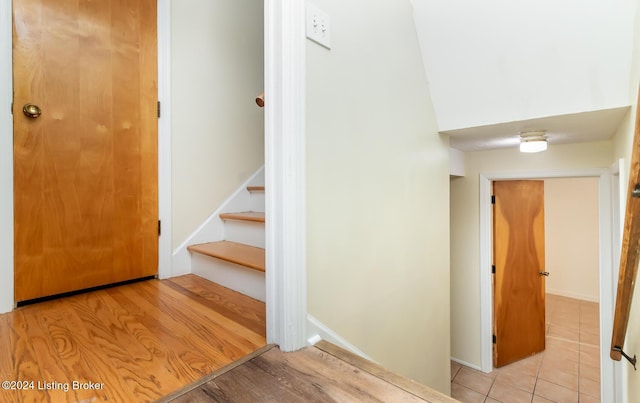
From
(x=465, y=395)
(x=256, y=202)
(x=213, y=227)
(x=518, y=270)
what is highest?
(x=256, y=202)

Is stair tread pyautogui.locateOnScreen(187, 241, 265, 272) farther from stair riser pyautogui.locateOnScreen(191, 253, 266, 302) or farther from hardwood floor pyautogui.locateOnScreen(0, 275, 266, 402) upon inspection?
hardwood floor pyautogui.locateOnScreen(0, 275, 266, 402)

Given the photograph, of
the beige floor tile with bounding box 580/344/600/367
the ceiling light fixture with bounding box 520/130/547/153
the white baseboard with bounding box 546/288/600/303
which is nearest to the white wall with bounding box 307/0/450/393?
the ceiling light fixture with bounding box 520/130/547/153

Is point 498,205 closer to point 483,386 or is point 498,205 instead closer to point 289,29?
point 483,386

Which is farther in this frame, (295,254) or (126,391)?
(295,254)

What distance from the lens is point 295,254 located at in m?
1.04

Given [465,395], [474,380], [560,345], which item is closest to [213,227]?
[465,395]

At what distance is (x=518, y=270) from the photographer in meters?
3.27

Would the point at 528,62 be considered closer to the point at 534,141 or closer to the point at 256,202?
the point at 534,141

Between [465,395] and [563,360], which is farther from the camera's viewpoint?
[563,360]

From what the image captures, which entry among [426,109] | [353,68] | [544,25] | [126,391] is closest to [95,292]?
[126,391]

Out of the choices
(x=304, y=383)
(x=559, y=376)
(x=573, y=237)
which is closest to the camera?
(x=304, y=383)

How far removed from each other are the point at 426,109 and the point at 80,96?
194 centimetres

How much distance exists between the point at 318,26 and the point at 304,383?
1.23m

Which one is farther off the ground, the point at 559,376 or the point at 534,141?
the point at 534,141
